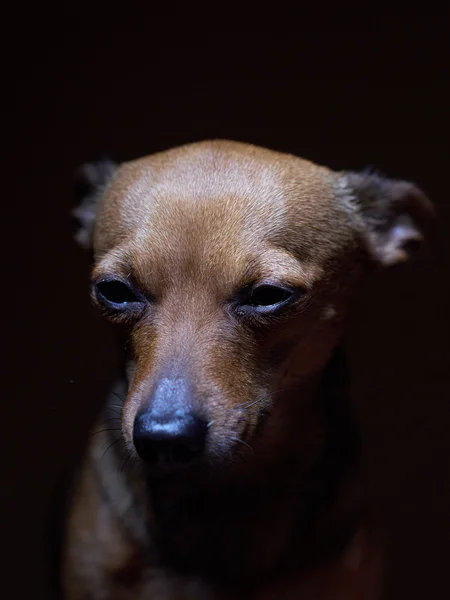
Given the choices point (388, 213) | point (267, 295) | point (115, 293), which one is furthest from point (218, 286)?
point (388, 213)

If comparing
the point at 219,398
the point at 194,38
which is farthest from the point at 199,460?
the point at 194,38

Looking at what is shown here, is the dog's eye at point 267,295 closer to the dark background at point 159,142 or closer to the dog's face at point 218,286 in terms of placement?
the dog's face at point 218,286

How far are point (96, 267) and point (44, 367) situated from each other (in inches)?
40.8

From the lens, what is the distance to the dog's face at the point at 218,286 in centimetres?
163

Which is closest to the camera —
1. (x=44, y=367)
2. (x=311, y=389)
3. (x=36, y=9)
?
(x=311, y=389)

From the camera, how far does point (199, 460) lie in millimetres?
1643

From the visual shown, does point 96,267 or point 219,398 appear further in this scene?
point 96,267

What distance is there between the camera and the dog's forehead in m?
1.72

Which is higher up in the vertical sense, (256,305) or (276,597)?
(256,305)

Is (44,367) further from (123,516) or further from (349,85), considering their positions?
(349,85)

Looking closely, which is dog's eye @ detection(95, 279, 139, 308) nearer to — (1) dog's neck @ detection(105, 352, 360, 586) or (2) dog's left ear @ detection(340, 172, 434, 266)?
(1) dog's neck @ detection(105, 352, 360, 586)

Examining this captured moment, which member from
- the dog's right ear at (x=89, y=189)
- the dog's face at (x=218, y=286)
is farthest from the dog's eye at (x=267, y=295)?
the dog's right ear at (x=89, y=189)

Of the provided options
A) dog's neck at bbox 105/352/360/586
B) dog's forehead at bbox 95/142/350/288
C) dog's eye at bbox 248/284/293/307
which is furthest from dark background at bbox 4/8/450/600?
dog's eye at bbox 248/284/293/307

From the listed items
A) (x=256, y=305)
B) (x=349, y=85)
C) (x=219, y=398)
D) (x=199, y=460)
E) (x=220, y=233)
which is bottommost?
(x=199, y=460)
